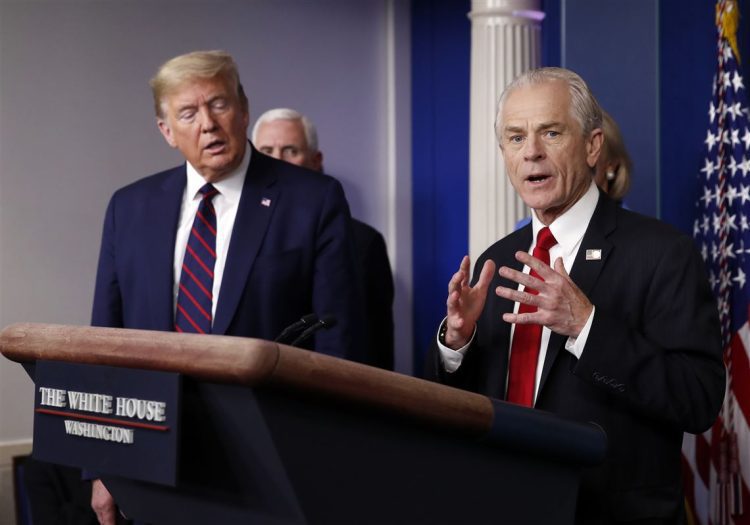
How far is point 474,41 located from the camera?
4.65 metres

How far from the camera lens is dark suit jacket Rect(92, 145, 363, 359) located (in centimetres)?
246

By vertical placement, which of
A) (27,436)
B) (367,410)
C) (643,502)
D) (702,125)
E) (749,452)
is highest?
(702,125)

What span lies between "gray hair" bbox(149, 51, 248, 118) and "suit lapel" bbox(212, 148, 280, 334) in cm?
22

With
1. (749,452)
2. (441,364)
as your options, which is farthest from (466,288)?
(749,452)

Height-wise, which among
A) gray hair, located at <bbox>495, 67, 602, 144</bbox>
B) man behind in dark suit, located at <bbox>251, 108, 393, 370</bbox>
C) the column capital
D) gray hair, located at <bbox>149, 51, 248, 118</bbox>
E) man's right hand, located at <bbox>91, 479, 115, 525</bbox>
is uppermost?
the column capital

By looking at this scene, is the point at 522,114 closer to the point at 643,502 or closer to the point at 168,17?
the point at 643,502

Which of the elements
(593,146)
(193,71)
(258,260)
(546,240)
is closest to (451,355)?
(546,240)

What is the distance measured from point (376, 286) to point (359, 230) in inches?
10.7

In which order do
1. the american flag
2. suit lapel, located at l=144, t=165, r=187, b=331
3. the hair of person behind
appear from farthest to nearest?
the american flag, the hair of person behind, suit lapel, located at l=144, t=165, r=187, b=331

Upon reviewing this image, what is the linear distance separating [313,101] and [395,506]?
470cm

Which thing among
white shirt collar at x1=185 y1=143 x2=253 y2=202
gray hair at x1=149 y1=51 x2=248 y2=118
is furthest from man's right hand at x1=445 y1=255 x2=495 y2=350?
gray hair at x1=149 y1=51 x2=248 y2=118

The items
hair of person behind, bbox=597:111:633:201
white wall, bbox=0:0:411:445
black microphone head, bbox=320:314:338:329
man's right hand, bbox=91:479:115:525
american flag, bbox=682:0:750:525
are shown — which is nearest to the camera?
black microphone head, bbox=320:314:338:329

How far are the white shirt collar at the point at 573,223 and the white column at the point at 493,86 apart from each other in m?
2.51

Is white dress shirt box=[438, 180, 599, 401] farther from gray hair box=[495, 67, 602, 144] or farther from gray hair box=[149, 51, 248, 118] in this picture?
gray hair box=[149, 51, 248, 118]
